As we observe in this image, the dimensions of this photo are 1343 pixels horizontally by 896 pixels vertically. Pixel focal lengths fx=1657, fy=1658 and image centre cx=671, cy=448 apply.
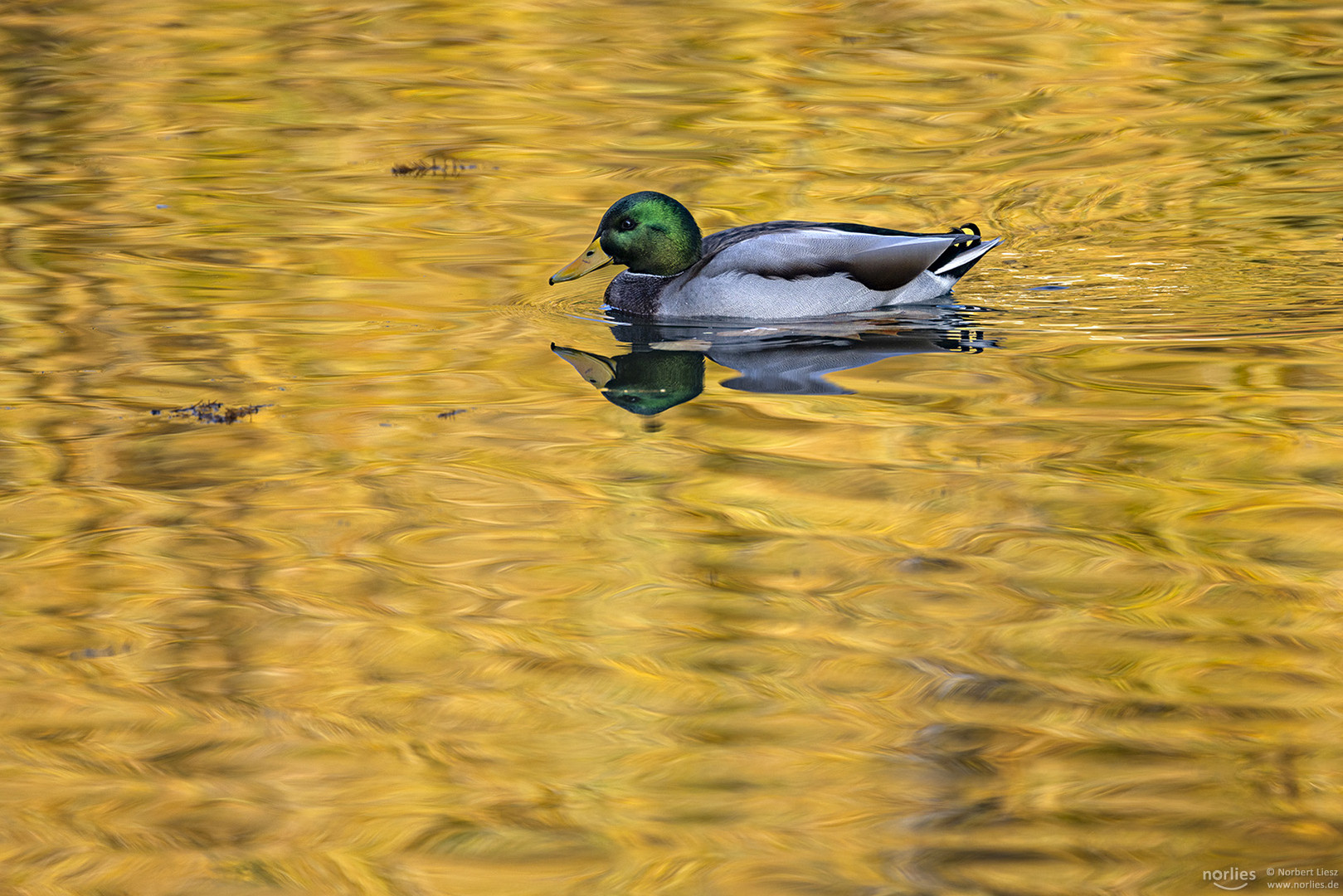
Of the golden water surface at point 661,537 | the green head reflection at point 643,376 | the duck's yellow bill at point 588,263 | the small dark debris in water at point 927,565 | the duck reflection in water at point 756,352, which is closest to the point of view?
the golden water surface at point 661,537

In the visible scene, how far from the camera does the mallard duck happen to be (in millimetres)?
7422

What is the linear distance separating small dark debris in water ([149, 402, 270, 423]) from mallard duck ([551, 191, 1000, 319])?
6.51ft

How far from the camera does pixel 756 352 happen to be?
22.9 ft

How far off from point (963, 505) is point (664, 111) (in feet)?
25.1

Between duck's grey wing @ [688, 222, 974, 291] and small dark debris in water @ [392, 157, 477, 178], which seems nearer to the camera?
duck's grey wing @ [688, 222, 974, 291]

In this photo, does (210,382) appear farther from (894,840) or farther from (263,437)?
(894,840)

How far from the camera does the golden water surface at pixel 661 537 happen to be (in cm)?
338

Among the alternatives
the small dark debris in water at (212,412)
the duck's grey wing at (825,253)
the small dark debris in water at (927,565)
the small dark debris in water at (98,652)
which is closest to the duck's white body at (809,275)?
the duck's grey wing at (825,253)

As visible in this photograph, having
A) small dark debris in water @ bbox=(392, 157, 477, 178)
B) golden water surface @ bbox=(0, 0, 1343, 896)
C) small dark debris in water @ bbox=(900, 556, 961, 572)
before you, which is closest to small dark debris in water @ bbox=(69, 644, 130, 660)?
golden water surface @ bbox=(0, 0, 1343, 896)

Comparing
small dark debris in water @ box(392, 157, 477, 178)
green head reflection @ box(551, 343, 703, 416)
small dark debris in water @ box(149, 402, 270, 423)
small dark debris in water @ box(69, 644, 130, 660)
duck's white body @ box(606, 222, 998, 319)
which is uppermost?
small dark debris in water @ box(392, 157, 477, 178)

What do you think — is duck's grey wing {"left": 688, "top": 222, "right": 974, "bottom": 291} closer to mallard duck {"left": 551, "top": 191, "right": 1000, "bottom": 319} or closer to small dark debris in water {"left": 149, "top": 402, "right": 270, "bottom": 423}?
mallard duck {"left": 551, "top": 191, "right": 1000, "bottom": 319}

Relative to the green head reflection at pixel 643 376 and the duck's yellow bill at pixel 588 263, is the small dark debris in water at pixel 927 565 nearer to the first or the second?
the green head reflection at pixel 643 376

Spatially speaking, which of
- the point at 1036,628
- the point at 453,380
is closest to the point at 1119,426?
the point at 1036,628

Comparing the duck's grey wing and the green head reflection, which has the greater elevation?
the duck's grey wing
